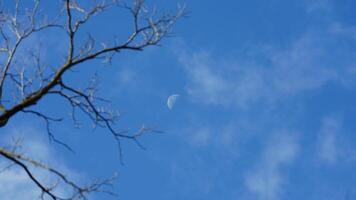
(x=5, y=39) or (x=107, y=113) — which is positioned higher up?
(x=5, y=39)

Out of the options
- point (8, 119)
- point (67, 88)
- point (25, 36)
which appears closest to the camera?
point (8, 119)

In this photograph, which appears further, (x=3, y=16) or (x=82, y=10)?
(x=3, y=16)

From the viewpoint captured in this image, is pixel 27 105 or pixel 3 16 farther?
pixel 3 16

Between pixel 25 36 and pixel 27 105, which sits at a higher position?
pixel 25 36

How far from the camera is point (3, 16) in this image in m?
8.30

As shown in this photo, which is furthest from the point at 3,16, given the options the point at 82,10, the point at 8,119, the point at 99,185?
the point at 99,185

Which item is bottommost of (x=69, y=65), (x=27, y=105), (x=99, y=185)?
(x=99, y=185)

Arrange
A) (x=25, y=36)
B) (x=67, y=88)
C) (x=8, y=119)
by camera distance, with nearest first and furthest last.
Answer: (x=8, y=119) → (x=67, y=88) → (x=25, y=36)

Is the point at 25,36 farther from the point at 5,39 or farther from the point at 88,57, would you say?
the point at 88,57

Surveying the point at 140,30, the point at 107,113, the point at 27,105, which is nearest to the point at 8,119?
the point at 27,105

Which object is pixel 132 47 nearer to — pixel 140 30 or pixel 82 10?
pixel 140 30

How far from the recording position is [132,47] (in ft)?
24.6

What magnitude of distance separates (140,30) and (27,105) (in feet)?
5.45

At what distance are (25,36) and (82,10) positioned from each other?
937 millimetres
